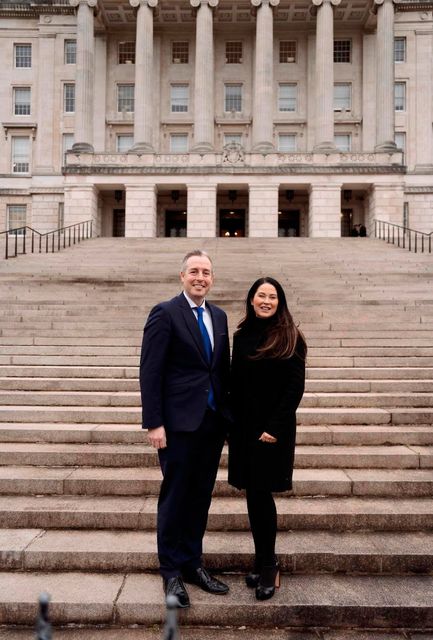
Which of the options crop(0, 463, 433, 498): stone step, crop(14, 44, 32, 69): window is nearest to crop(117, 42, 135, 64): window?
crop(14, 44, 32, 69): window

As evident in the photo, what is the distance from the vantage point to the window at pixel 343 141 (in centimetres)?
4119

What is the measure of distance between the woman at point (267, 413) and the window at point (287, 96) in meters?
41.7

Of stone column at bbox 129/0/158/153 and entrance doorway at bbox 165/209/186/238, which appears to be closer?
stone column at bbox 129/0/158/153

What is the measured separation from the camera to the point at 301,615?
366 centimetres

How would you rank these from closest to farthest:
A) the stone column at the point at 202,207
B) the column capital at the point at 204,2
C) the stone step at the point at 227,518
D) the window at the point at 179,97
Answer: the stone step at the point at 227,518 < the stone column at the point at 202,207 < the column capital at the point at 204,2 < the window at the point at 179,97

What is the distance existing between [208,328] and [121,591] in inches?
81.5

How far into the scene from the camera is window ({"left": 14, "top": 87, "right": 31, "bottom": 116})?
4209 centimetres

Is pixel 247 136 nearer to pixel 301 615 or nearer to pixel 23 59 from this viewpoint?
pixel 23 59

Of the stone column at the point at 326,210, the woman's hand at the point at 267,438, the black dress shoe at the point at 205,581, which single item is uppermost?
the stone column at the point at 326,210

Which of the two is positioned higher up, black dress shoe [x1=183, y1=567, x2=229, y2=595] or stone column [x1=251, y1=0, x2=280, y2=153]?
stone column [x1=251, y1=0, x2=280, y2=153]

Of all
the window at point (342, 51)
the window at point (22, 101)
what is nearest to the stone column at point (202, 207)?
the window at point (342, 51)

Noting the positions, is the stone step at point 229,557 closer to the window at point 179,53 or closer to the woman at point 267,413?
the woman at point 267,413

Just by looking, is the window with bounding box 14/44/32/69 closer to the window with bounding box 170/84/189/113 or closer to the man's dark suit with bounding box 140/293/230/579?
the window with bounding box 170/84/189/113

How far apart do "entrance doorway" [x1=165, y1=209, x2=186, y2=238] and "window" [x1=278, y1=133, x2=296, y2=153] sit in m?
9.95
